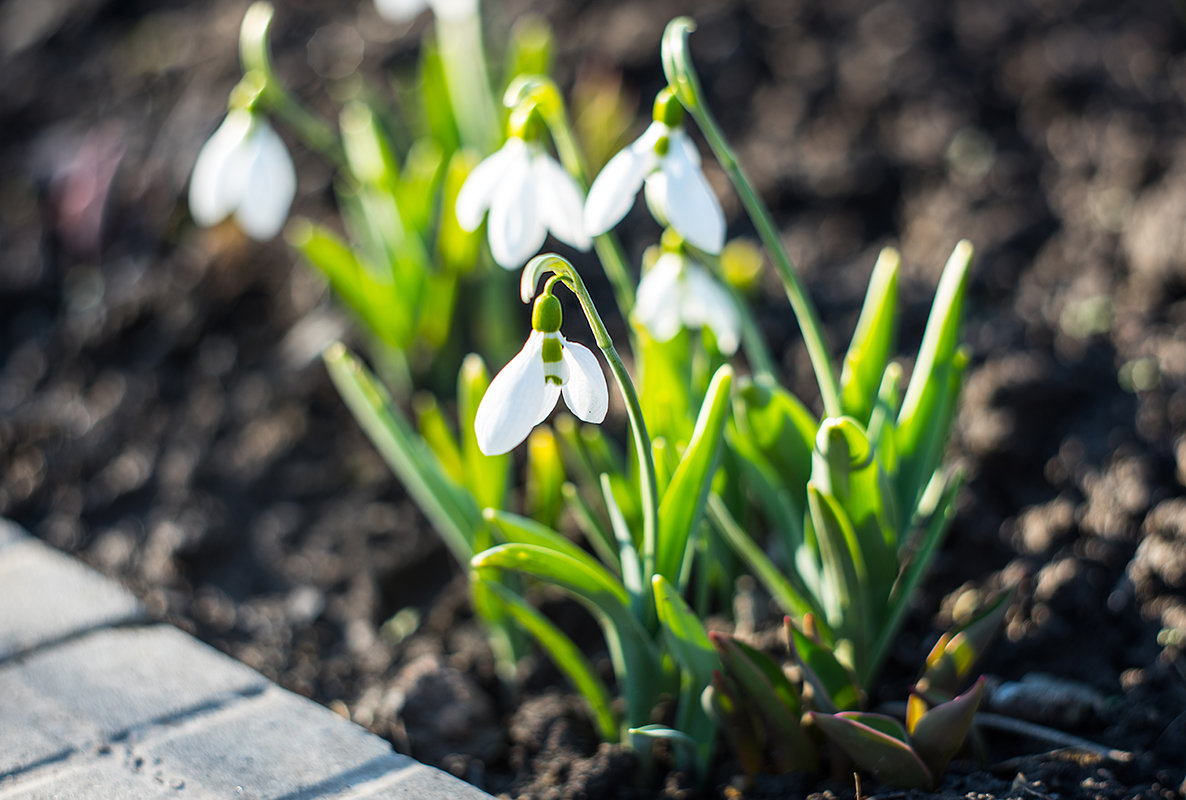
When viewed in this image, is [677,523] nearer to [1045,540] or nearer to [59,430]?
[1045,540]

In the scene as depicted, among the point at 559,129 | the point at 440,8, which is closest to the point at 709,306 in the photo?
the point at 559,129

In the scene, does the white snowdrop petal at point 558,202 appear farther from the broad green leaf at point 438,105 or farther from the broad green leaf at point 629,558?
the broad green leaf at point 438,105

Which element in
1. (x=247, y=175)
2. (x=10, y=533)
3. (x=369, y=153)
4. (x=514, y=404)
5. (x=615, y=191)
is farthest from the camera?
(x=369, y=153)

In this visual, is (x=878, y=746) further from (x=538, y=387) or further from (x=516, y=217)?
(x=516, y=217)

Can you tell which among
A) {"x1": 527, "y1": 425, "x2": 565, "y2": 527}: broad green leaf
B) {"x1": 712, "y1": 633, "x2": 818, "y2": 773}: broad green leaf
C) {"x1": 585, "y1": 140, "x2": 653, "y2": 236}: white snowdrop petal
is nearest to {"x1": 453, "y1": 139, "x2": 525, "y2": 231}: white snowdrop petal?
{"x1": 585, "y1": 140, "x2": 653, "y2": 236}: white snowdrop petal

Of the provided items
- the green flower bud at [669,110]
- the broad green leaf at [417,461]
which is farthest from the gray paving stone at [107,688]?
the green flower bud at [669,110]
